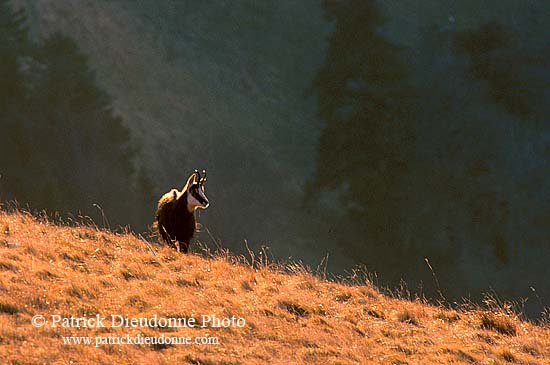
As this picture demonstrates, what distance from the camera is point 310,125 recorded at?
43.0 metres

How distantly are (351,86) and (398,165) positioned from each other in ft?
26.6

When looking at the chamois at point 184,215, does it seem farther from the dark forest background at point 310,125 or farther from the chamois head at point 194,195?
the dark forest background at point 310,125

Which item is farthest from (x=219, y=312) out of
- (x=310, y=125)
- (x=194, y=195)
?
(x=310, y=125)

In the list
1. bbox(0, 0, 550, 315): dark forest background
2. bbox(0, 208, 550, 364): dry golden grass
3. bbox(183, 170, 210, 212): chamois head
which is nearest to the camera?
bbox(0, 208, 550, 364): dry golden grass

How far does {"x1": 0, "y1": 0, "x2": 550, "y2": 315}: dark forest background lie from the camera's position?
3541 cm

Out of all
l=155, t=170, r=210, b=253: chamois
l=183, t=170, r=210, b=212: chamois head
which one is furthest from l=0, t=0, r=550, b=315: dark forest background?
l=183, t=170, r=210, b=212: chamois head

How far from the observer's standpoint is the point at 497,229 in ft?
120

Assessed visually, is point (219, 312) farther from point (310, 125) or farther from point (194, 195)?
point (310, 125)

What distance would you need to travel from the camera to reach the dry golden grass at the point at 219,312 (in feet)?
24.5

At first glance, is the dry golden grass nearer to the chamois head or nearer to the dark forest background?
the chamois head

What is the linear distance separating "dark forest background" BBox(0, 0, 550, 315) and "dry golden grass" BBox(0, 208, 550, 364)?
72.1 ft

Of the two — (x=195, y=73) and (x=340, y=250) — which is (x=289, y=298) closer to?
(x=340, y=250)

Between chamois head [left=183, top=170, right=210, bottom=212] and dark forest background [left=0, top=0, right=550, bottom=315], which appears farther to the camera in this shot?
dark forest background [left=0, top=0, right=550, bottom=315]

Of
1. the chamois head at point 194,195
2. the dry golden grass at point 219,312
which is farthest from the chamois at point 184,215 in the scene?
the dry golden grass at point 219,312
